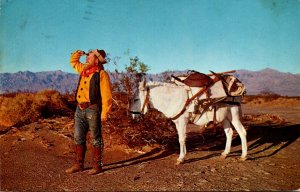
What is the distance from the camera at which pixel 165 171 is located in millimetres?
6117

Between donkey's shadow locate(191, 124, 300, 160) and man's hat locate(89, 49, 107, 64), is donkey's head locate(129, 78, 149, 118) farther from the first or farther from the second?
donkey's shadow locate(191, 124, 300, 160)

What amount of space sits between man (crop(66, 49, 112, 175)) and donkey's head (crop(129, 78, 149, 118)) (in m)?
0.75

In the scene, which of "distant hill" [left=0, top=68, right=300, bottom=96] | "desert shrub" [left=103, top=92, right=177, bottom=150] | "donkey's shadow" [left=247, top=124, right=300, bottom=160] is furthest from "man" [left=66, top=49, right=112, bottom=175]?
"distant hill" [left=0, top=68, right=300, bottom=96]

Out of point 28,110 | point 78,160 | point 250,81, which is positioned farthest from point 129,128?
point 250,81

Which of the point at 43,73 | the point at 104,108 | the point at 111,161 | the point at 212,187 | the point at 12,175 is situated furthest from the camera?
the point at 43,73

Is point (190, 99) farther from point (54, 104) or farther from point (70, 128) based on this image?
point (54, 104)

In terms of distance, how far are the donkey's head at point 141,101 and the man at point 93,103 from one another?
755mm

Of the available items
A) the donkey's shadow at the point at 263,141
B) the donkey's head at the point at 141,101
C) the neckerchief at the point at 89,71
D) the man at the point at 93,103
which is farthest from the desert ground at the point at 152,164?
the neckerchief at the point at 89,71

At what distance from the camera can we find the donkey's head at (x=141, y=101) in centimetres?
657

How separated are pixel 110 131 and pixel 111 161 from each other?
116cm

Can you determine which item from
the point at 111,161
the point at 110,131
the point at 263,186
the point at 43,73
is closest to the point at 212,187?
the point at 263,186

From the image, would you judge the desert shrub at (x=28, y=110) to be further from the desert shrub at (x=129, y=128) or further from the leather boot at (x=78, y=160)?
the leather boot at (x=78, y=160)

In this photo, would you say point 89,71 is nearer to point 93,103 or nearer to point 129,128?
point 93,103

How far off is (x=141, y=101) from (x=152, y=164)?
142cm
